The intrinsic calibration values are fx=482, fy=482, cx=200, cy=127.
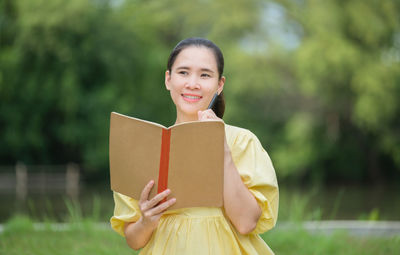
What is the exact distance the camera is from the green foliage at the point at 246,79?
14789 millimetres

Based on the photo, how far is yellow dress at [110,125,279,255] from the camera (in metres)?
1.64

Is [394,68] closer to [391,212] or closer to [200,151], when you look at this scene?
[391,212]

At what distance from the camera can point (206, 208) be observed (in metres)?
1.71

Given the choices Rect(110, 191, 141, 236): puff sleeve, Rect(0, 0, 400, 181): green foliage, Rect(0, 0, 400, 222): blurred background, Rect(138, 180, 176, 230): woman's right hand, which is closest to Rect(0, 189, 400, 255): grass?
Rect(110, 191, 141, 236): puff sleeve

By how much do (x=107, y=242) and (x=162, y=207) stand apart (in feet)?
8.94

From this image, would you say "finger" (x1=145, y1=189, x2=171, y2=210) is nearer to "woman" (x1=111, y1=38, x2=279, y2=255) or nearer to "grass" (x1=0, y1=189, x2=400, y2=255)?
"woman" (x1=111, y1=38, x2=279, y2=255)

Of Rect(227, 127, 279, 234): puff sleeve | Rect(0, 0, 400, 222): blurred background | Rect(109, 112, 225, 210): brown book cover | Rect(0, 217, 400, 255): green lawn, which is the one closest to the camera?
Rect(109, 112, 225, 210): brown book cover

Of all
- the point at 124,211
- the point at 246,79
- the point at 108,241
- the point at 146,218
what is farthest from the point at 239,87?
the point at 146,218

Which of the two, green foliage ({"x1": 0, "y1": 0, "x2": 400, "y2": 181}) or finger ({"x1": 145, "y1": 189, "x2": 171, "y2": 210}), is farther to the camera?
green foliage ({"x1": 0, "y1": 0, "x2": 400, "y2": 181})

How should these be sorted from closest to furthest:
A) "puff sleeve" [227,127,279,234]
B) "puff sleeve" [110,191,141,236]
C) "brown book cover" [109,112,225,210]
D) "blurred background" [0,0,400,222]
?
"brown book cover" [109,112,225,210]
"puff sleeve" [227,127,279,234]
"puff sleeve" [110,191,141,236]
"blurred background" [0,0,400,222]

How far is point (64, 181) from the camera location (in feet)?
58.3

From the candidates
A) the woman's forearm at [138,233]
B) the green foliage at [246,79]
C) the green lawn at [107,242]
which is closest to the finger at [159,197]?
the woman's forearm at [138,233]

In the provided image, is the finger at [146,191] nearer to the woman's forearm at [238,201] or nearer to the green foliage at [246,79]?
the woman's forearm at [238,201]

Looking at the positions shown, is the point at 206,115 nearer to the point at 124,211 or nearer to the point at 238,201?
the point at 238,201
